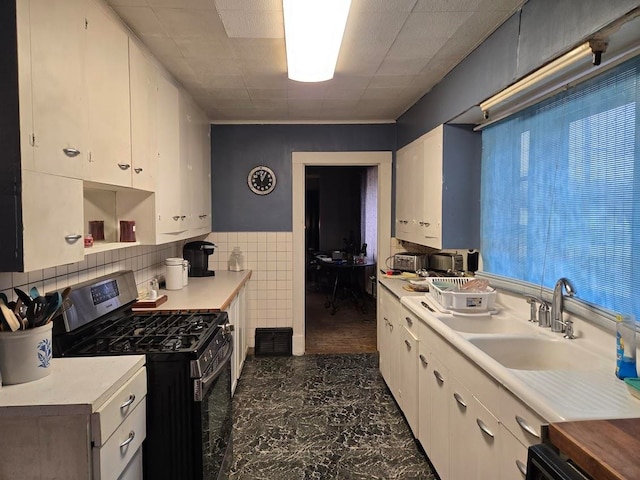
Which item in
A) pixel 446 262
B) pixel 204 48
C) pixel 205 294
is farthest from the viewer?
pixel 446 262

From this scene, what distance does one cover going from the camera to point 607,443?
1056mm

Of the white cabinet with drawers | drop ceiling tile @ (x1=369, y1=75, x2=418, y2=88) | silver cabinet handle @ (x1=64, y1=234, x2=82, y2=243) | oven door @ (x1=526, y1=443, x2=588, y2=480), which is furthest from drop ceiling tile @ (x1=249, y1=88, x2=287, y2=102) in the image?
oven door @ (x1=526, y1=443, x2=588, y2=480)

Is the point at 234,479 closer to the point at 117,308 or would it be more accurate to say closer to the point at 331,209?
the point at 117,308

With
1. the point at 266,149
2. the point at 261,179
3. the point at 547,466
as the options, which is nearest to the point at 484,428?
the point at 547,466

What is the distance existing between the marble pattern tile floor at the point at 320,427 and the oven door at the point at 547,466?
132 centimetres

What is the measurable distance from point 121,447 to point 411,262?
2890 millimetres

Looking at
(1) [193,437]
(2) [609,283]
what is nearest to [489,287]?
(2) [609,283]

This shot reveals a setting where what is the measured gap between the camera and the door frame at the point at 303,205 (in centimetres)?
439

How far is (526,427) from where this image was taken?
51.7 inches

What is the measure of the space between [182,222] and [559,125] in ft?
8.34

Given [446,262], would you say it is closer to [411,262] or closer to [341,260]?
[411,262]

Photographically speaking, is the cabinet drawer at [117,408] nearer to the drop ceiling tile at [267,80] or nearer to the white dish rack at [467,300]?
the white dish rack at [467,300]

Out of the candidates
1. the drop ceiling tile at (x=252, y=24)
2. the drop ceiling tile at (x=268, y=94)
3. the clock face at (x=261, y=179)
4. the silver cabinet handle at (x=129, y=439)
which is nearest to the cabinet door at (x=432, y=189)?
the drop ceiling tile at (x=268, y=94)

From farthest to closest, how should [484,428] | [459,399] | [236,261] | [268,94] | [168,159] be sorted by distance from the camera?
[236,261]
[268,94]
[168,159]
[459,399]
[484,428]
